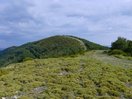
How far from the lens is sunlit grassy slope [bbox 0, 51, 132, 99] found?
2352 centimetres

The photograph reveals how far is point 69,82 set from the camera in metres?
26.4

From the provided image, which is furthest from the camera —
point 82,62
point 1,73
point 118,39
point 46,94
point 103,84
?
point 118,39

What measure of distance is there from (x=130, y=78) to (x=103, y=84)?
4.24 meters

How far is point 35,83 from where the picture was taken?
25906 millimetres

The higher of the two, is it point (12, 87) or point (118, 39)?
point (118, 39)

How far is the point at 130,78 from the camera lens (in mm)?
29438

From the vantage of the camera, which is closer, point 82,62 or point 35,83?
point 35,83

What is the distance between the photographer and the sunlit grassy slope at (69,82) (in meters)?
23.5

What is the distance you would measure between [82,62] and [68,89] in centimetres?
1125

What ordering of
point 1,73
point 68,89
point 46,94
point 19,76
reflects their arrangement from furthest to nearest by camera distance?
point 1,73, point 19,76, point 68,89, point 46,94

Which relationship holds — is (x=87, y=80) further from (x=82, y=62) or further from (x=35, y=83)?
(x=82, y=62)

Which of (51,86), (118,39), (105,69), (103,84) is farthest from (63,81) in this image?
(118,39)

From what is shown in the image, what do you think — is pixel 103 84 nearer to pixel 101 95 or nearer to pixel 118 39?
pixel 101 95

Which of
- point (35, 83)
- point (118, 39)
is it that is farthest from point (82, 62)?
point (118, 39)
